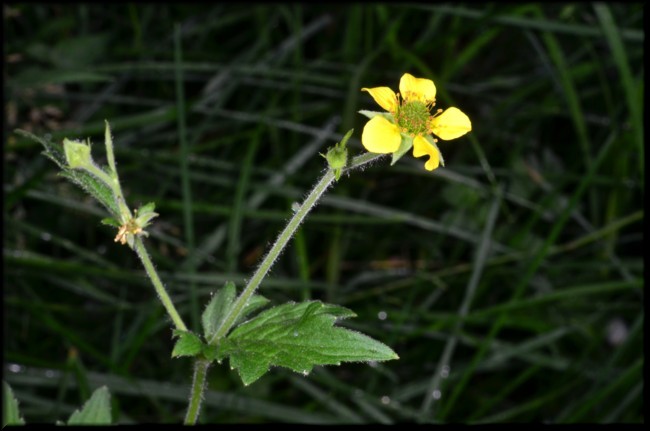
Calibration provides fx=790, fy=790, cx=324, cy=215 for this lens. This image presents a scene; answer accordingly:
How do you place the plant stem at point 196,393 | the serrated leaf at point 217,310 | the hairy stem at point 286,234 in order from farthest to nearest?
the serrated leaf at point 217,310, the plant stem at point 196,393, the hairy stem at point 286,234

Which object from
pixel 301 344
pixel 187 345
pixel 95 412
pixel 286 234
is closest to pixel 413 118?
pixel 286 234

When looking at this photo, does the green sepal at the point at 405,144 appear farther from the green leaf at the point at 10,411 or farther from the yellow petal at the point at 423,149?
the green leaf at the point at 10,411

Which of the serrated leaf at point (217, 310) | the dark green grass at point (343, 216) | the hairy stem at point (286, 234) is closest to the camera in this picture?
the hairy stem at point (286, 234)

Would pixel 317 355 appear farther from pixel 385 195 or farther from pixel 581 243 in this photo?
pixel 385 195

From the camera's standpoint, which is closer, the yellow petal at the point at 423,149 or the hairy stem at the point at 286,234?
the hairy stem at the point at 286,234

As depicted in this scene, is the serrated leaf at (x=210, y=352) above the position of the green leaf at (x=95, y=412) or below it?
above

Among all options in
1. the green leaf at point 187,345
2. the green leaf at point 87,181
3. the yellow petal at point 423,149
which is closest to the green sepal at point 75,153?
the green leaf at point 87,181

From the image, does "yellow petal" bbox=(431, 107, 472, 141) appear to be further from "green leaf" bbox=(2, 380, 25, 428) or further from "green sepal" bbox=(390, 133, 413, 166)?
"green leaf" bbox=(2, 380, 25, 428)

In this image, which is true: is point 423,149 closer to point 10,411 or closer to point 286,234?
point 286,234
